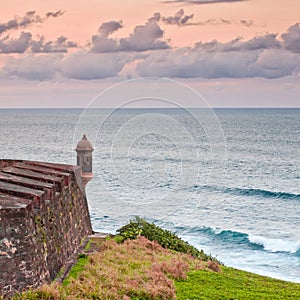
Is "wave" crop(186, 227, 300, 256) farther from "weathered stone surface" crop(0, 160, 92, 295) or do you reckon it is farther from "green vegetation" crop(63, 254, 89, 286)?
"green vegetation" crop(63, 254, 89, 286)

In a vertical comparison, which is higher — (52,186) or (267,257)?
(52,186)

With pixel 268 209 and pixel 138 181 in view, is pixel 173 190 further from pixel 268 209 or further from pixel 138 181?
pixel 268 209

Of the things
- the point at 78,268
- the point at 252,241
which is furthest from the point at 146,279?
the point at 252,241

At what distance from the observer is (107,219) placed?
50875 millimetres

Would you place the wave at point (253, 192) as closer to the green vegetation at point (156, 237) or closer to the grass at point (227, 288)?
the green vegetation at point (156, 237)

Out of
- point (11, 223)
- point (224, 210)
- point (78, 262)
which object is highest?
point (11, 223)

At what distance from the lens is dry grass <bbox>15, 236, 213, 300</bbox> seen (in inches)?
707

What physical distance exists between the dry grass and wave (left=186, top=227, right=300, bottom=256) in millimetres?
17299

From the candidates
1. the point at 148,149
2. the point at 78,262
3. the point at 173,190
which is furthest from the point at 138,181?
the point at 78,262

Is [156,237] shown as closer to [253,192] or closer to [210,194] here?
[210,194]

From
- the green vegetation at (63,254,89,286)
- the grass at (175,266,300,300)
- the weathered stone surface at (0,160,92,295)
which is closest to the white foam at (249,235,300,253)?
the grass at (175,266,300,300)

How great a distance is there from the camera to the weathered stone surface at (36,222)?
Result: 56.9 ft

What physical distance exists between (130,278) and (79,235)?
22.1 feet

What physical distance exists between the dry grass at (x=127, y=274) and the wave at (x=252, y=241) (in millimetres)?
17299
